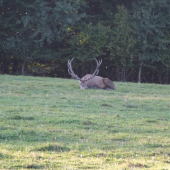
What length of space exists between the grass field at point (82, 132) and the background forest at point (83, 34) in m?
14.3

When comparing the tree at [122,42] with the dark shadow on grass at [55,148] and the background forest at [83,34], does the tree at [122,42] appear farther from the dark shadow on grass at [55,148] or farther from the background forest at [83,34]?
the dark shadow on grass at [55,148]

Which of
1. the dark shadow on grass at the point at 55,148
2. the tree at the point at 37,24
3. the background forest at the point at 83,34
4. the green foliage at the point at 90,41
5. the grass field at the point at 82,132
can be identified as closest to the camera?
the grass field at the point at 82,132

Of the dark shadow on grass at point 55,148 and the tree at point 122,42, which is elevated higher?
the tree at point 122,42

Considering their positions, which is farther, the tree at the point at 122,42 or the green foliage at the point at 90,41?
the green foliage at the point at 90,41

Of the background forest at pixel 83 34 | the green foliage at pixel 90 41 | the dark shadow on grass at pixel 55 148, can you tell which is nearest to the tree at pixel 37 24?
the background forest at pixel 83 34

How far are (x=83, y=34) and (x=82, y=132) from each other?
21.0 m

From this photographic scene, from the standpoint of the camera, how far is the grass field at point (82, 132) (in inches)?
253

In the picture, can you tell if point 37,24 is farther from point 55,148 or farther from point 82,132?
point 55,148

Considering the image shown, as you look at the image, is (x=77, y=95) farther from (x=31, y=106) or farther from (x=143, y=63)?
(x=143, y=63)

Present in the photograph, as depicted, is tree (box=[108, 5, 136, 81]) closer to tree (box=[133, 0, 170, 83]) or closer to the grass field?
tree (box=[133, 0, 170, 83])

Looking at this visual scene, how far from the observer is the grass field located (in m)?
6.44

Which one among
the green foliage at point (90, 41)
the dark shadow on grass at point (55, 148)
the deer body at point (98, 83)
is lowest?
the dark shadow on grass at point (55, 148)

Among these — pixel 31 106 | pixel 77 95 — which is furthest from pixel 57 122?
pixel 77 95

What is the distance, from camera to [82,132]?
8664 mm
